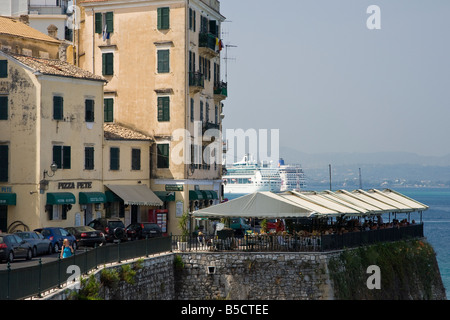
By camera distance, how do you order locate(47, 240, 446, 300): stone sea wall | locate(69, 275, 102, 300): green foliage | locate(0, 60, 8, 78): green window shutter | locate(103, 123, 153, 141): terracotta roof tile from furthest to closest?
locate(103, 123, 153, 141): terracotta roof tile < locate(0, 60, 8, 78): green window shutter < locate(47, 240, 446, 300): stone sea wall < locate(69, 275, 102, 300): green foliage

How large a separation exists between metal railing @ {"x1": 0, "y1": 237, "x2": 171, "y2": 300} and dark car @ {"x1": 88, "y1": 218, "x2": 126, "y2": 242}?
33.8 ft

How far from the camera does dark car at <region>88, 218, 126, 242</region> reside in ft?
159

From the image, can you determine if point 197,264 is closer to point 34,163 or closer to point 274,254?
point 274,254

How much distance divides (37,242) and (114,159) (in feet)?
52.5

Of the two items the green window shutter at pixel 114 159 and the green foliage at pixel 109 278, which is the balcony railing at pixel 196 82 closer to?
the green window shutter at pixel 114 159

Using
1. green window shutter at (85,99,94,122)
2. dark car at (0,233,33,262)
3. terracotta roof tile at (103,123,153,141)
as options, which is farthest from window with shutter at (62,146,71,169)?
dark car at (0,233,33,262)

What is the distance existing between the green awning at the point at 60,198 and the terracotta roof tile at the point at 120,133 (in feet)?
19.1

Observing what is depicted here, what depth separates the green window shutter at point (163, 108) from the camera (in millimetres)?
58844

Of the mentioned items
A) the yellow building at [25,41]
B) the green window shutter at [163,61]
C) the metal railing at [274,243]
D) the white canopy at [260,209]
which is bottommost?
the metal railing at [274,243]

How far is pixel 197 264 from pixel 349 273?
654cm

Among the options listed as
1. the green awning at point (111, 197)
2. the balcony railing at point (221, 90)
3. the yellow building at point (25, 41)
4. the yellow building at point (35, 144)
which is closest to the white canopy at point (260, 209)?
the yellow building at point (35, 144)

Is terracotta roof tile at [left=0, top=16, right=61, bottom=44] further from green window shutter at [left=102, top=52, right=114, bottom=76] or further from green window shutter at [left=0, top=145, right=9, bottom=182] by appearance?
green window shutter at [left=0, top=145, right=9, bottom=182]

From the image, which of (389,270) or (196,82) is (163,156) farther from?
(389,270)

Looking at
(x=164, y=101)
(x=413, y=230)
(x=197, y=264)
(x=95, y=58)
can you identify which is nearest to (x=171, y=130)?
(x=164, y=101)
